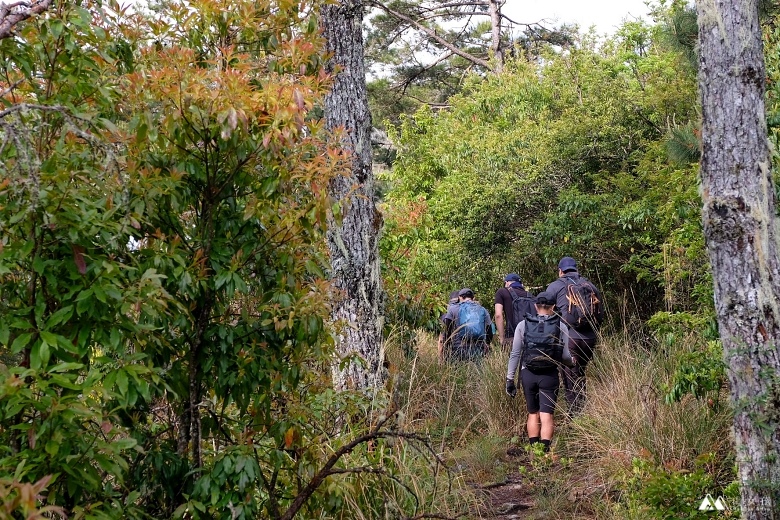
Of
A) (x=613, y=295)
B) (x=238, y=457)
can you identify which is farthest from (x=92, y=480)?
(x=613, y=295)

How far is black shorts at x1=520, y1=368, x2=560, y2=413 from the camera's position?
760cm

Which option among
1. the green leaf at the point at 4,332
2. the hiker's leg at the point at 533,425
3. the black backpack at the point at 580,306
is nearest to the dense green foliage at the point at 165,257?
the green leaf at the point at 4,332

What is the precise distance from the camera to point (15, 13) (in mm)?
2846

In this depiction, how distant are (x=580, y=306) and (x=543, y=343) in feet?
3.38

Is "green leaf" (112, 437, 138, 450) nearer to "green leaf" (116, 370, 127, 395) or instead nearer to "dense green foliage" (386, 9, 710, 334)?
"green leaf" (116, 370, 127, 395)

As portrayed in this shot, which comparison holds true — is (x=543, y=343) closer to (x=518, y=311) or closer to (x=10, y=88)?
(x=518, y=311)

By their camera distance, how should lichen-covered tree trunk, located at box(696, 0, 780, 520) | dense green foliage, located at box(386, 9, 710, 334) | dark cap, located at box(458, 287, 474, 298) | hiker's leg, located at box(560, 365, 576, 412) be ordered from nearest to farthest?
lichen-covered tree trunk, located at box(696, 0, 780, 520), hiker's leg, located at box(560, 365, 576, 412), dense green foliage, located at box(386, 9, 710, 334), dark cap, located at box(458, 287, 474, 298)

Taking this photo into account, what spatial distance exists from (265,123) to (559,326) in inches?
193

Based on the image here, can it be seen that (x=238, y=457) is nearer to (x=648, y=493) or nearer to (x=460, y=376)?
(x=648, y=493)

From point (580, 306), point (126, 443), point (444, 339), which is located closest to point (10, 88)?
point (126, 443)

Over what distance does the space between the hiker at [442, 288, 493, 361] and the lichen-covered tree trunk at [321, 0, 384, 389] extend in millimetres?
3268

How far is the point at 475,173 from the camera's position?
42.4 ft

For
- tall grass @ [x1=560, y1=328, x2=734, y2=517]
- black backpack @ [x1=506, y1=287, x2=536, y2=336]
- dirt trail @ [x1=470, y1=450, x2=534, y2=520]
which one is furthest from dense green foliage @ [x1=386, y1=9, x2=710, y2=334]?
dirt trail @ [x1=470, y1=450, x2=534, y2=520]

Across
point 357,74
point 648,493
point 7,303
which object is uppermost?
point 357,74
